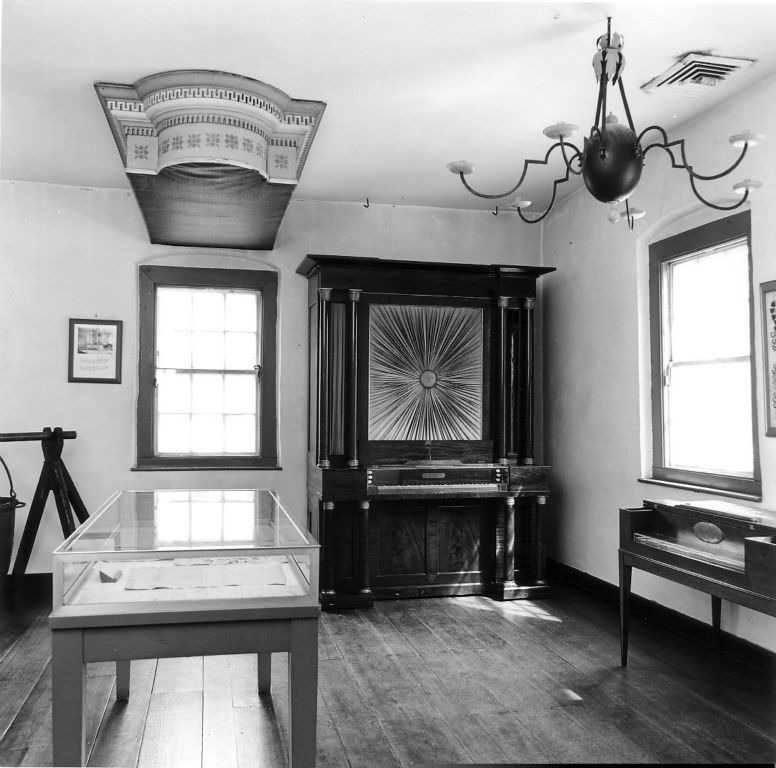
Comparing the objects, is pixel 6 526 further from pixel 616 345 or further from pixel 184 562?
pixel 616 345

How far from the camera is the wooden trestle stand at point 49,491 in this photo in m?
5.32

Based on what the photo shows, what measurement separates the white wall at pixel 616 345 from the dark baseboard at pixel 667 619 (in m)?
0.05

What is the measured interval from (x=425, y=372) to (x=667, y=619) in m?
2.38

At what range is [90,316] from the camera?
593cm

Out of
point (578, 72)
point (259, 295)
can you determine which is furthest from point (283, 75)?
point (259, 295)

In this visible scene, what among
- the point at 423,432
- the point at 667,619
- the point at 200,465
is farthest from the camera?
the point at 200,465

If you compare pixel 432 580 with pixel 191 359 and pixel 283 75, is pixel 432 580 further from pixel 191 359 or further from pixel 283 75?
pixel 283 75

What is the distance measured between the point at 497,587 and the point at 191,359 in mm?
2976

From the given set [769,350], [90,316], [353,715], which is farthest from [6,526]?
[769,350]

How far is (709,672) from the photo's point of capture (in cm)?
399

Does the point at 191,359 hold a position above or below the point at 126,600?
above

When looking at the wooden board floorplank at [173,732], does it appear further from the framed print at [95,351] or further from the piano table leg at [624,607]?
the framed print at [95,351]

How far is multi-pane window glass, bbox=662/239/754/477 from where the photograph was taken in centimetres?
436

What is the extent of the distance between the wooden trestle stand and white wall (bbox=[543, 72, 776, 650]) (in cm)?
369
